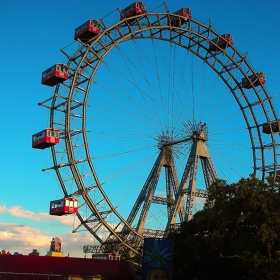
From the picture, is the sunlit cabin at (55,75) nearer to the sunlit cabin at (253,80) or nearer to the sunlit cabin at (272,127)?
the sunlit cabin at (253,80)

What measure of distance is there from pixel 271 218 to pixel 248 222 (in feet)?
6.12

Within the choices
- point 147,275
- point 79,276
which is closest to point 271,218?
point 147,275

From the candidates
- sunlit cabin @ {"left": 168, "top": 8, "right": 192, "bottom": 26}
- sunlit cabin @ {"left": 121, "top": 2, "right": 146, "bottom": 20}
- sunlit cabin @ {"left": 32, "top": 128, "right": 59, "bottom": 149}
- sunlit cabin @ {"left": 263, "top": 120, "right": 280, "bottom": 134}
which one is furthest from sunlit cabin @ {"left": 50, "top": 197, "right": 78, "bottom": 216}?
sunlit cabin @ {"left": 263, "top": 120, "right": 280, "bottom": 134}

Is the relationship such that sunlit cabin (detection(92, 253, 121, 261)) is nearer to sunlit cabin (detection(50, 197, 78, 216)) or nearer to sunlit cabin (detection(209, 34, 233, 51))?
sunlit cabin (detection(50, 197, 78, 216))

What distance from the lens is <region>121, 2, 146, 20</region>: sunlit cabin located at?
4609cm

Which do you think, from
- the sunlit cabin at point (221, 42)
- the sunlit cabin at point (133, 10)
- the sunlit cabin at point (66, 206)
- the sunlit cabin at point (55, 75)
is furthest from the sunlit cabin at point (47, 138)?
the sunlit cabin at point (221, 42)

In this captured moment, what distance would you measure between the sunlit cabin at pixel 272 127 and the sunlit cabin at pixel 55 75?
22674mm

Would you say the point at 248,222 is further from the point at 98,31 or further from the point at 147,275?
the point at 98,31

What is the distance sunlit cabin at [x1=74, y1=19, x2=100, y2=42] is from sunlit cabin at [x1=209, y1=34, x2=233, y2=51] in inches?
521

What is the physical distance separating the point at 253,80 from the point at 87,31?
19.7 meters

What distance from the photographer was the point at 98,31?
145ft

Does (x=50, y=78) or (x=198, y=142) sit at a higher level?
(x=50, y=78)

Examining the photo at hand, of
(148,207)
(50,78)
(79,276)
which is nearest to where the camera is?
(79,276)

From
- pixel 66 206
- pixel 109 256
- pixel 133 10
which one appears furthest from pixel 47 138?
pixel 133 10
